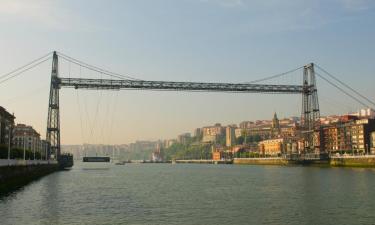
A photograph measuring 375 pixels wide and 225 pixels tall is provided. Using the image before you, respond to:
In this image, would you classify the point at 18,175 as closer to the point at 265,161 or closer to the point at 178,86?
the point at 178,86

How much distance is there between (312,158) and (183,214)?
3483 inches

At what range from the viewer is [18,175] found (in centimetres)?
5100

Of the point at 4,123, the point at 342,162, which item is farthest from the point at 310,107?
the point at 4,123

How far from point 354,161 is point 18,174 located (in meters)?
67.2

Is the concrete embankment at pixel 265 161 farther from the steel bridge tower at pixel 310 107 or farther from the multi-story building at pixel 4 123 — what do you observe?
the multi-story building at pixel 4 123

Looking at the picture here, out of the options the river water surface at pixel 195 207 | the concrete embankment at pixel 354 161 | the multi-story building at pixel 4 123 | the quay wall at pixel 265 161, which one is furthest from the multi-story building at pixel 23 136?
the river water surface at pixel 195 207

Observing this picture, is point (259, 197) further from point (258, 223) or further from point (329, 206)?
point (258, 223)

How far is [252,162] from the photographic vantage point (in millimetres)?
173125

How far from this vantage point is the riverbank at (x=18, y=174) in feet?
138

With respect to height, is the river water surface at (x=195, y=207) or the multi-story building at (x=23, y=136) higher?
the multi-story building at (x=23, y=136)

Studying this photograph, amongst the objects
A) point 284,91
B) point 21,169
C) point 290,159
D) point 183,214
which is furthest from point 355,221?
point 290,159

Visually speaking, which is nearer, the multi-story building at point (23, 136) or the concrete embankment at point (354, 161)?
the concrete embankment at point (354, 161)

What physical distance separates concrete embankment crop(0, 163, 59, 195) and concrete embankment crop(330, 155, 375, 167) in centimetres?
5612

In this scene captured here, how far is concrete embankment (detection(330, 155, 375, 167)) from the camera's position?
294 ft
